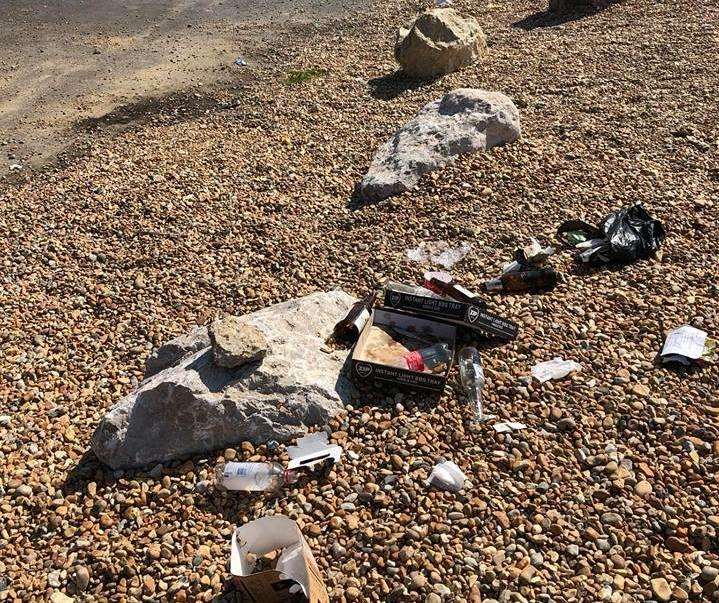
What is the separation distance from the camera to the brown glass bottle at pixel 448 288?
5.97m

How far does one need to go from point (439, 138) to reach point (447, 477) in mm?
5127

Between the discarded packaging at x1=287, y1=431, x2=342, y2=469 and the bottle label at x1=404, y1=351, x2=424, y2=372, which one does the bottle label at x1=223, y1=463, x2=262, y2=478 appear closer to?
the discarded packaging at x1=287, y1=431, x2=342, y2=469

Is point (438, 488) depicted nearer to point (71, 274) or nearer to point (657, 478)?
point (657, 478)

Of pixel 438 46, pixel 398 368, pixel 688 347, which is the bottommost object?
pixel 688 347

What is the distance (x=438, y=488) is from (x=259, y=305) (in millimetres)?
2963

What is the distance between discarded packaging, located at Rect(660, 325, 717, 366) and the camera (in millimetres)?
5273

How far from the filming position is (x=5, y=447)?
5.33 metres

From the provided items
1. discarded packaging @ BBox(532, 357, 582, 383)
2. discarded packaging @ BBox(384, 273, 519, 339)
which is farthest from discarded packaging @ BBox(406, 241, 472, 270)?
discarded packaging @ BBox(532, 357, 582, 383)

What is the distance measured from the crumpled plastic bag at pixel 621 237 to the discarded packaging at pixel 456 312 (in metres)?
1.50

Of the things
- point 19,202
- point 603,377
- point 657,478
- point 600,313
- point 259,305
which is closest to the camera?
point 657,478

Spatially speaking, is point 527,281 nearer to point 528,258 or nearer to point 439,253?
point 528,258

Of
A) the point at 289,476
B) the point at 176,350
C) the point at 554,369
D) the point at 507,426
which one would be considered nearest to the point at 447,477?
the point at 507,426

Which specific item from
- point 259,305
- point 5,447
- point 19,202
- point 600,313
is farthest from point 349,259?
point 19,202

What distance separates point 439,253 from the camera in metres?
6.93
